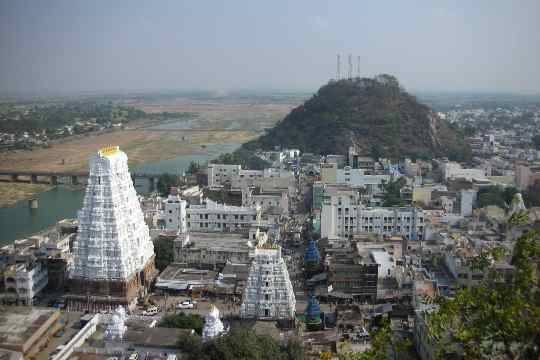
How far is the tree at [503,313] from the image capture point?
611 centimetres

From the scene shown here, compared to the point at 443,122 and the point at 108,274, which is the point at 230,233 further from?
the point at 443,122

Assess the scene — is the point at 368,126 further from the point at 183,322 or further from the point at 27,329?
the point at 27,329

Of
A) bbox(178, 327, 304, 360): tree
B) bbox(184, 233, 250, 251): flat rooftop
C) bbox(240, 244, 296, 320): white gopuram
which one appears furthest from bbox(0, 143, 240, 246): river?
bbox(178, 327, 304, 360): tree

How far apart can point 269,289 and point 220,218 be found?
33.9 feet

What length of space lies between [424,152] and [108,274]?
3266 centimetres

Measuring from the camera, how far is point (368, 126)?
49.2m

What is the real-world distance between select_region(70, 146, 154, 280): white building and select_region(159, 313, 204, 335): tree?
10.2ft

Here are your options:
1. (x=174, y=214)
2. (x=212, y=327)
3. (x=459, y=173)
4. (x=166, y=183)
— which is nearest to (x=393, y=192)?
(x=459, y=173)

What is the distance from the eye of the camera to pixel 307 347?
48.8 feet

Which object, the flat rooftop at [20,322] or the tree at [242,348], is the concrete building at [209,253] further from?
the tree at [242,348]

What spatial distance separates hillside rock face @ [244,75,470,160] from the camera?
46688mm

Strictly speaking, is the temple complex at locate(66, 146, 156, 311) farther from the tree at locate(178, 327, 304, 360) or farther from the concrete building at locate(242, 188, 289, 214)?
the concrete building at locate(242, 188, 289, 214)

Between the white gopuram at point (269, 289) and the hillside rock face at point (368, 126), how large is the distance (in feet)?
96.1

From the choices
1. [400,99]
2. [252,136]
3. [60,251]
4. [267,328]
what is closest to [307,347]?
[267,328]
